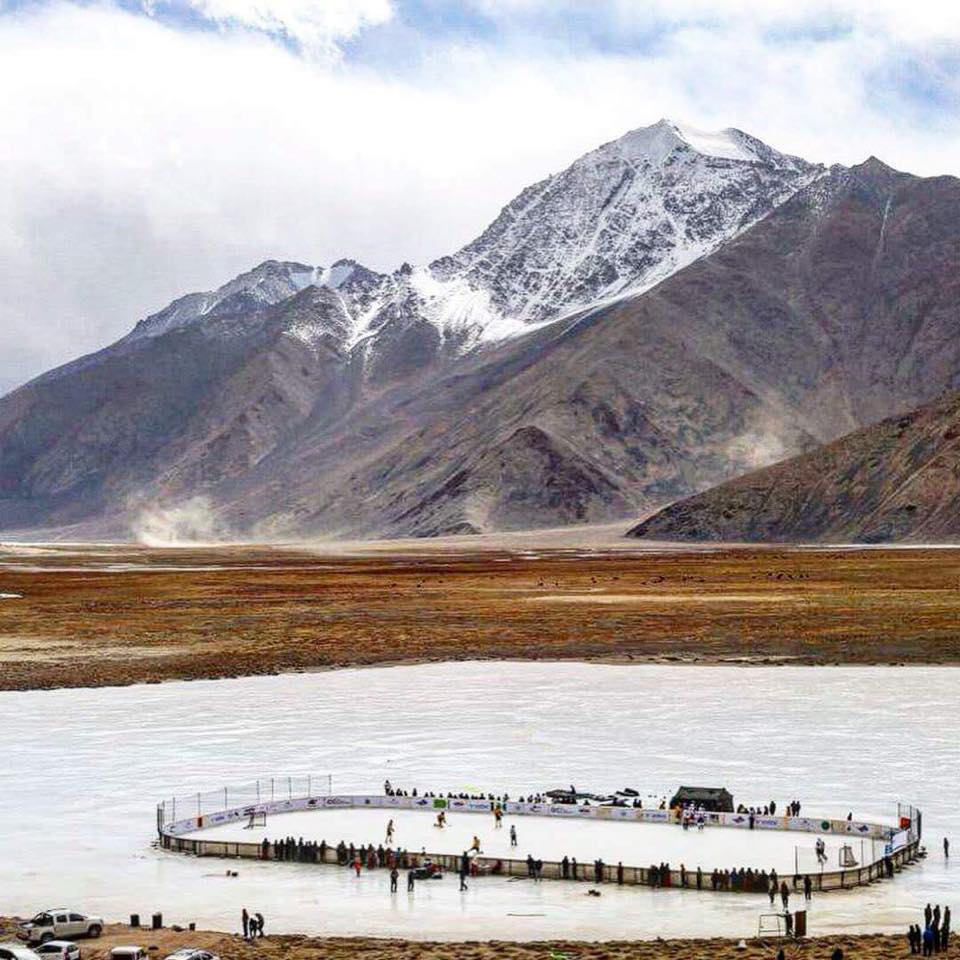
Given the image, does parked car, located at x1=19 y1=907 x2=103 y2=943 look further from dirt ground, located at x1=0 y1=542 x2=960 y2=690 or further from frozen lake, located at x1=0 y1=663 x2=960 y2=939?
dirt ground, located at x1=0 y1=542 x2=960 y2=690

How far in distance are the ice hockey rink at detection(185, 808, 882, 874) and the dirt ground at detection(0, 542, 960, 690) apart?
101 feet

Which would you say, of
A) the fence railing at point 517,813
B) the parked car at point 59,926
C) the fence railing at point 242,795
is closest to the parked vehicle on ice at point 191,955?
the parked car at point 59,926

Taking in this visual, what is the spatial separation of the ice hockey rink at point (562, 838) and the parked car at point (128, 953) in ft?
32.4

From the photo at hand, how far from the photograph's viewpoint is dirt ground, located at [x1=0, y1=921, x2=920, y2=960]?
28172 mm

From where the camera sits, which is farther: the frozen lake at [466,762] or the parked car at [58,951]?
the frozen lake at [466,762]

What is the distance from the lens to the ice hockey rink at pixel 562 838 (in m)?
36.0

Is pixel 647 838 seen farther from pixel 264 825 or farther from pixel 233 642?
pixel 233 642

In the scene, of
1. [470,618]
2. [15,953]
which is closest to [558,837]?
[15,953]

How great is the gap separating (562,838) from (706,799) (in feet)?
14.3

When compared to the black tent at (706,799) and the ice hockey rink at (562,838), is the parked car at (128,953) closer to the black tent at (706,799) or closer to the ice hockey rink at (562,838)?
the ice hockey rink at (562,838)

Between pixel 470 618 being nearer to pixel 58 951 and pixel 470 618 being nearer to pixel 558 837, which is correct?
pixel 558 837

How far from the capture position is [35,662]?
75875 millimetres

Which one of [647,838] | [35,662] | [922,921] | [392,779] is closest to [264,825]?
[392,779]

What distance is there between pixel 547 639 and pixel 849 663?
1846 centimetres
